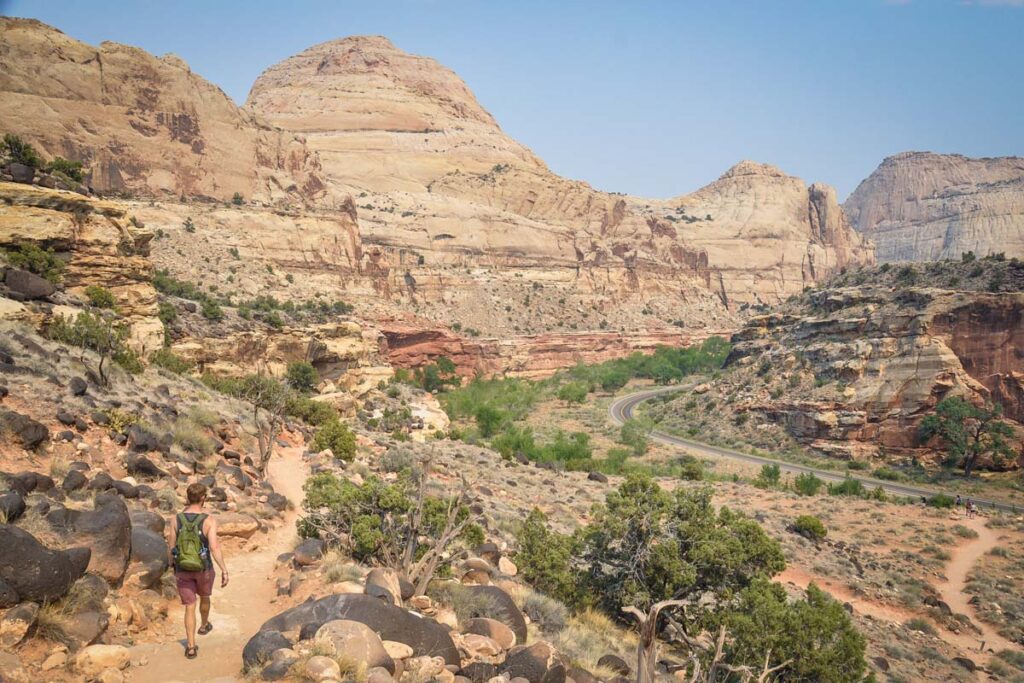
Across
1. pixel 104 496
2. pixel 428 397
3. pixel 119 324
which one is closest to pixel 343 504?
pixel 104 496

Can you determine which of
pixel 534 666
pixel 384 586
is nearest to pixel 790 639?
pixel 534 666

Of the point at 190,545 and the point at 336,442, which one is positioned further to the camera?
the point at 336,442

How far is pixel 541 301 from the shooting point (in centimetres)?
9569

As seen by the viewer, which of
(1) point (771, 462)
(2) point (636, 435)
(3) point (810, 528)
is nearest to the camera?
(3) point (810, 528)

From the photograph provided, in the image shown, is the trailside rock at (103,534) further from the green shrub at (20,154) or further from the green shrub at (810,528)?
the green shrub at (810,528)

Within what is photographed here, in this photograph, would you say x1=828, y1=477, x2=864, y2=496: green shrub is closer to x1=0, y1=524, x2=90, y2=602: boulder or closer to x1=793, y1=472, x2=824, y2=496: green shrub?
x1=793, y1=472, x2=824, y2=496: green shrub

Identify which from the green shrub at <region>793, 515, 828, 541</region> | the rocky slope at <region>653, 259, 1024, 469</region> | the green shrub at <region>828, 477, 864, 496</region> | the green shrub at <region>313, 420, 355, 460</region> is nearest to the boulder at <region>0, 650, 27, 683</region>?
the green shrub at <region>313, 420, 355, 460</region>

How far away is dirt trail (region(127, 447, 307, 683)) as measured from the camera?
5934 mm

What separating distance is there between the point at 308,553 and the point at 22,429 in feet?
16.6

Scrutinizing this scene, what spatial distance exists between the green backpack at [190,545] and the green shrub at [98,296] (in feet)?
63.5

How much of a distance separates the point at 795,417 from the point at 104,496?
50133 mm

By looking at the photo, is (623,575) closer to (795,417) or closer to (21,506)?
(21,506)

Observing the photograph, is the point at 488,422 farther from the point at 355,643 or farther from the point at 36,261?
the point at 355,643

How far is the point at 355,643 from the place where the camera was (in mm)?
6215
